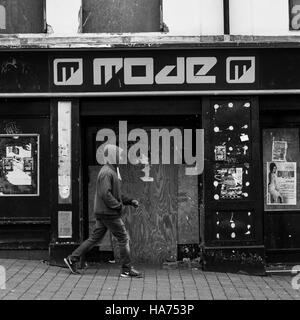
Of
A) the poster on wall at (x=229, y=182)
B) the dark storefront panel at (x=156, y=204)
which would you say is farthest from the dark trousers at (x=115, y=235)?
the poster on wall at (x=229, y=182)

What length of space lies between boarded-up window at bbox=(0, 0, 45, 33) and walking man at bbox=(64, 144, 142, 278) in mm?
2590

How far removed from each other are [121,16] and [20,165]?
2.87m

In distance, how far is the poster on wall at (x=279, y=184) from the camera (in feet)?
34.9

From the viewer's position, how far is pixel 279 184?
10672mm

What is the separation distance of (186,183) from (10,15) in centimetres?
392

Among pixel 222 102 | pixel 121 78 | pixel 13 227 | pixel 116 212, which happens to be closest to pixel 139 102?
pixel 121 78

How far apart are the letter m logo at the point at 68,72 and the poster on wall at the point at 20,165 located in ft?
3.23

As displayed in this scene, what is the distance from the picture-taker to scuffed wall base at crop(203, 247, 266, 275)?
988 cm

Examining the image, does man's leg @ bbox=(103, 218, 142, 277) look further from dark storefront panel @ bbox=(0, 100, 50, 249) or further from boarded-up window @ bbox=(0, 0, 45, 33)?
boarded-up window @ bbox=(0, 0, 45, 33)

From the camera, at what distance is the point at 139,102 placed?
33.3 ft

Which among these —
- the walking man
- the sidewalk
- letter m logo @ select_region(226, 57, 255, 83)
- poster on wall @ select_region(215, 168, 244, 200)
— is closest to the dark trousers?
the walking man

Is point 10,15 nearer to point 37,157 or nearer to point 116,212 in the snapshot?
point 37,157

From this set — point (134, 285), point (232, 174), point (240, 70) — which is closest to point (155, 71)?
point (240, 70)

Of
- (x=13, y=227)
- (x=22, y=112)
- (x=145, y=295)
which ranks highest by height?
(x=22, y=112)
